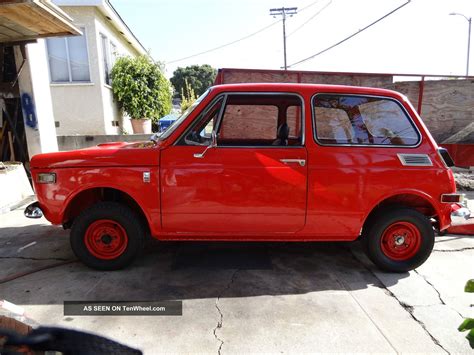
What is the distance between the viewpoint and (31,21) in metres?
5.62

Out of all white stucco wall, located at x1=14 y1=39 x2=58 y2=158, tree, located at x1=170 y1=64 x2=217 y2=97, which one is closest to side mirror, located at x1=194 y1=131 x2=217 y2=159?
white stucco wall, located at x1=14 y1=39 x2=58 y2=158

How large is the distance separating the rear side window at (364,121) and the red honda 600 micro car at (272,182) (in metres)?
0.01

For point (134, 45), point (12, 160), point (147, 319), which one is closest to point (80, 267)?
point (147, 319)

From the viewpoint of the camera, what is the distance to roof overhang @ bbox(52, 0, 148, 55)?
416 inches

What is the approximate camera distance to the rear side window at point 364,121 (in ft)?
11.5

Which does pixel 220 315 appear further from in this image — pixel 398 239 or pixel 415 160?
pixel 415 160

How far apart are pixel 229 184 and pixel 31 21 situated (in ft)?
16.1

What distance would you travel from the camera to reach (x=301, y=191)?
11.1 ft

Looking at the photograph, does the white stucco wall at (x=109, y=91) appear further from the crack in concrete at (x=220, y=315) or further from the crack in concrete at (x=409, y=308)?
the crack in concrete at (x=409, y=308)

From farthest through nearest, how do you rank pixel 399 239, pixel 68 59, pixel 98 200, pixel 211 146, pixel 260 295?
1. pixel 68 59
2. pixel 98 200
3. pixel 399 239
4. pixel 211 146
5. pixel 260 295

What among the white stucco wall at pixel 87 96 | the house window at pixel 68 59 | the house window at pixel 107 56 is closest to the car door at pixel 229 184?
the white stucco wall at pixel 87 96

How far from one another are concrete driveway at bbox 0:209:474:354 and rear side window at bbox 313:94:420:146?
4.78 ft

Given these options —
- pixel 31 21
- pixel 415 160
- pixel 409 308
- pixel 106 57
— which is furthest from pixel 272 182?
pixel 106 57

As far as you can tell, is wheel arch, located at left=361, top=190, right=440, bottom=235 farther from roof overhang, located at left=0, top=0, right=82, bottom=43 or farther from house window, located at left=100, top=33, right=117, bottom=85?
house window, located at left=100, top=33, right=117, bottom=85
